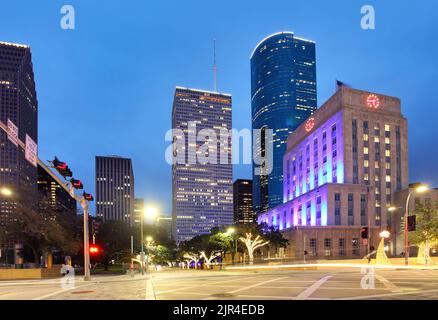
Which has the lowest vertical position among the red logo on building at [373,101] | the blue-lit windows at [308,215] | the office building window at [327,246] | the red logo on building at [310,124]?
the office building window at [327,246]

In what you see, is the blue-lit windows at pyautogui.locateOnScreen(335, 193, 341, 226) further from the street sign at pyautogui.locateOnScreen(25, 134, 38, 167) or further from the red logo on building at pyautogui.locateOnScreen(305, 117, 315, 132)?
the street sign at pyautogui.locateOnScreen(25, 134, 38, 167)

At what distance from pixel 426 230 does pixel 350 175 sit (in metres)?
54.5

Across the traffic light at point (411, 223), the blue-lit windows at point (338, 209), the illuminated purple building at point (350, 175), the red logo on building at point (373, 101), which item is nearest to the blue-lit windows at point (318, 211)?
the illuminated purple building at point (350, 175)

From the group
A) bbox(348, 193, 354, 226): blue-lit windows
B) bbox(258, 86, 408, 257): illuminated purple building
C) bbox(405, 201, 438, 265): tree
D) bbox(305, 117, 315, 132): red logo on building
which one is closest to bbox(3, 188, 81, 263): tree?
bbox(405, 201, 438, 265): tree

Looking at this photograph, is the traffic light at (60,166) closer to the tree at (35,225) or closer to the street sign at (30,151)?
the street sign at (30,151)

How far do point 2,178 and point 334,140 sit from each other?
142m

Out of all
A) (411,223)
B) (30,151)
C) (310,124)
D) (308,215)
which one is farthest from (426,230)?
(310,124)

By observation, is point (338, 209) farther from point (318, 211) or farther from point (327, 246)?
point (327, 246)

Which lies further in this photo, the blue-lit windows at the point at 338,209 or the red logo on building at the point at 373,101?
the red logo on building at the point at 373,101

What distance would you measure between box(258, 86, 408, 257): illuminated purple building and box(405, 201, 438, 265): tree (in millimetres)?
41787

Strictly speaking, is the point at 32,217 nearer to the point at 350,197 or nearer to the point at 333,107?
the point at 350,197

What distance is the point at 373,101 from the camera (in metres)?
111

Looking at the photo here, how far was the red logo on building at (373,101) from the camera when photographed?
11069cm

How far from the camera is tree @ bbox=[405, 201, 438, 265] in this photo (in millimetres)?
50781
